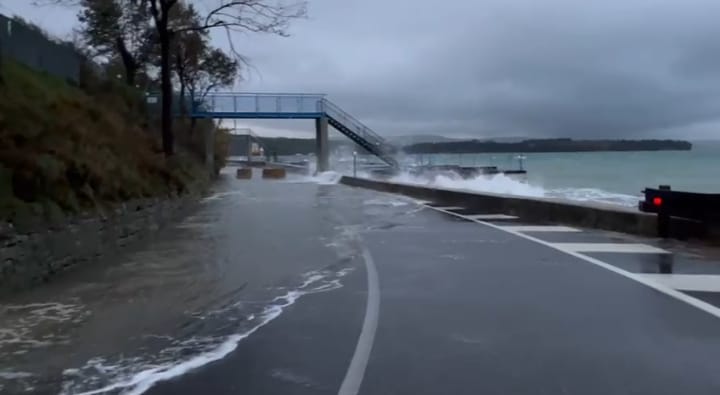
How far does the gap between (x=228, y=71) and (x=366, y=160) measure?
30083 mm

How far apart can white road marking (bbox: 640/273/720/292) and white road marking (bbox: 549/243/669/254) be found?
256 cm

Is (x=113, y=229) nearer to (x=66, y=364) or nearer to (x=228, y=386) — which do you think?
(x=66, y=364)

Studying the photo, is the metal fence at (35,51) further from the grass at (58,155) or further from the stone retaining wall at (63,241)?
the stone retaining wall at (63,241)

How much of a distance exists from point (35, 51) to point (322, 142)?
39858 millimetres

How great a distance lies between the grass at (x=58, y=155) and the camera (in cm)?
1083

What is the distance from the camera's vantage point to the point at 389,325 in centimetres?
792

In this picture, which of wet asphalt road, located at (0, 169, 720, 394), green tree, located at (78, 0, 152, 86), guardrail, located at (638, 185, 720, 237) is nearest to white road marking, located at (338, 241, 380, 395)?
wet asphalt road, located at (0, 169, 720, 394)

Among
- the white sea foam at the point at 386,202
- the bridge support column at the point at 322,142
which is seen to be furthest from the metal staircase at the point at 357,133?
the white sea foam at the point at 386,202

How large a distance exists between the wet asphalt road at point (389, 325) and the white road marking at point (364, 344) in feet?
0.20

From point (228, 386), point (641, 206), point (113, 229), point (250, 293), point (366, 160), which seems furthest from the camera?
point (366, 160)

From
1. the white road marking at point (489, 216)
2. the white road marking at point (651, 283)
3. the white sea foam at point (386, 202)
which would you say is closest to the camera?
the white road marking at point (651, 283)

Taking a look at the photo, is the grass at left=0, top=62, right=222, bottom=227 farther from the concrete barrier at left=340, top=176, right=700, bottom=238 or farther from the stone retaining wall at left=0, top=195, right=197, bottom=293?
the concrete barrier at left=340, top=176, right=700, bottom=238

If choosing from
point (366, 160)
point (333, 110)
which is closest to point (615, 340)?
point (333, 110)

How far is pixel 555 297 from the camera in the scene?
30.3 feet
